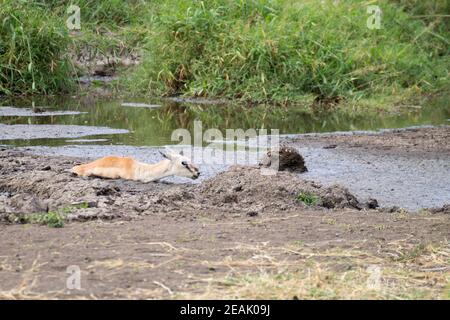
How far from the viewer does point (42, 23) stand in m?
14.9

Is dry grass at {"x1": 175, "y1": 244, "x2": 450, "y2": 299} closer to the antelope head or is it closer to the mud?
the antelope head

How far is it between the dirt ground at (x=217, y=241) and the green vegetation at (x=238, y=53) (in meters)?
6.55

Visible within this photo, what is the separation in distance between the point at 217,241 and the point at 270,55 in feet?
29.5

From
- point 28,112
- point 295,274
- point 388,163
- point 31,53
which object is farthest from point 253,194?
point 31,53

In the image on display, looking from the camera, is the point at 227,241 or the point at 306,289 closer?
the point at 306,289

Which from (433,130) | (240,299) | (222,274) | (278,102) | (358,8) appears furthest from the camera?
(358,8)

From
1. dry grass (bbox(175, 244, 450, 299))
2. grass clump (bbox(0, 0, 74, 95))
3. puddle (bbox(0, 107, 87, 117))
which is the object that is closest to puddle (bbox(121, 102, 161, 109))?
puddle (bbox(0, 107, 87, 117))

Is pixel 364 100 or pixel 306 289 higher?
pixel 364 100

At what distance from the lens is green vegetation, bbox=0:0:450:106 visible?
14.3 m

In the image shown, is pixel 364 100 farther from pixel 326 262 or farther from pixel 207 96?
pixel 326 262

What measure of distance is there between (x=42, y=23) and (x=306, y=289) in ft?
36.6

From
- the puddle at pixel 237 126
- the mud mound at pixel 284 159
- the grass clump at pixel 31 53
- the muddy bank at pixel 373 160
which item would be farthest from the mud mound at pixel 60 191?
the grass clump at pixel 31 53

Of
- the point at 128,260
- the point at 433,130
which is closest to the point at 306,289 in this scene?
the point at 128,260

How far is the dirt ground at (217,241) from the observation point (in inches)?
183
